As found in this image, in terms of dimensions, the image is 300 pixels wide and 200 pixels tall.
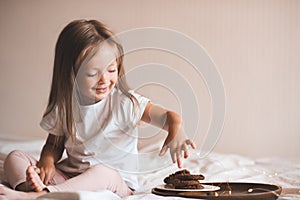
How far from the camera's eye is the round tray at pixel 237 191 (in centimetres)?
98

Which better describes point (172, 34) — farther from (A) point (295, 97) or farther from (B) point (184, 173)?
(B) point (184, 173)

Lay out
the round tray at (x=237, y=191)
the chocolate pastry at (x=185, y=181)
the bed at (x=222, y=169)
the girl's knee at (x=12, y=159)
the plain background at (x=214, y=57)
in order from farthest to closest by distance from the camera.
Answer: the plain background at (x=214, y=57)
the bed at (x=222, y=169)
the girl's knee at (x=12, y=159)
the chocolate pastry at (x=185, y=181)
the round tray at (x=237, y=191)

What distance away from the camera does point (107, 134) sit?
1.28 m

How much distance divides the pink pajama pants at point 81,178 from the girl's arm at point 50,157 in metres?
0.02

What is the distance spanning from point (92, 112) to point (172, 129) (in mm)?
215

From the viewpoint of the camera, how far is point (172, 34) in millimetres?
2277

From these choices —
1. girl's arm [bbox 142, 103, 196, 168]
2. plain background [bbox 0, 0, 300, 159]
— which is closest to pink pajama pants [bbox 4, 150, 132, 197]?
girl's arm [bbox 142, 103, 196, 168]

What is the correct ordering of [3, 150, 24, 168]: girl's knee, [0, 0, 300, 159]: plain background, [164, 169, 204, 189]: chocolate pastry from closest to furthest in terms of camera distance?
1. [164, 169, 204, 189]: chocolate pastry
2. [3, 150, 24, 168]: girl's knee
3. [0, 0, 300, 159]: plain background

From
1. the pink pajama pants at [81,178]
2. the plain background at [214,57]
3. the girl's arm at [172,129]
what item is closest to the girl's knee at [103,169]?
the pink pajama pants at [81,178]

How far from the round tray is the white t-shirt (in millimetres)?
232

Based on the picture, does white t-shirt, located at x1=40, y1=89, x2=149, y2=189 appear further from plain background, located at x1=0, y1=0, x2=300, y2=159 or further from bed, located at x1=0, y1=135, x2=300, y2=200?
plain background, located at x1=0, y1=0, x2=300, y2=159

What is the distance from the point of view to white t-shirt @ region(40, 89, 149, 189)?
4.22ft

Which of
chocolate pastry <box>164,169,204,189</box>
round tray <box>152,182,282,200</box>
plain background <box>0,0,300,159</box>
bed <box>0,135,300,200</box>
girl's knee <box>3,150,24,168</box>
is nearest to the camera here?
round tray <box>152,182,282,200</box>

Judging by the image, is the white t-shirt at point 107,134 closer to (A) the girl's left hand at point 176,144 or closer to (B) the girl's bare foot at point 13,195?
(A) the girl's left hand at point 176,144
